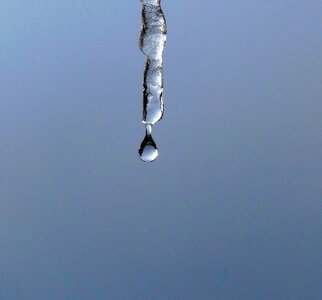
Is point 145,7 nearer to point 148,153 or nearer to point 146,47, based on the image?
point 146,47

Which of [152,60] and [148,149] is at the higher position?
[152,60]

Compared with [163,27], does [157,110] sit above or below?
below

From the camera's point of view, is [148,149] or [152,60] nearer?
[152,60]

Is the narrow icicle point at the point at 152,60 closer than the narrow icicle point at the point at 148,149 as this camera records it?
Yes

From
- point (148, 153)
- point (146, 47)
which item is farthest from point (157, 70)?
point (148, 153)

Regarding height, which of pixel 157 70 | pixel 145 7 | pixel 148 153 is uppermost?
pixel 145 7

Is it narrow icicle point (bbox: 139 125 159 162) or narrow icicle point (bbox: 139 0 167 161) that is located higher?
narrow icicle point (bbox: 139 0 167 161)

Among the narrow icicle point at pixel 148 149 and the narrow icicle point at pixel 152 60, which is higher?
the narrow icicle point at pixel 152 60
